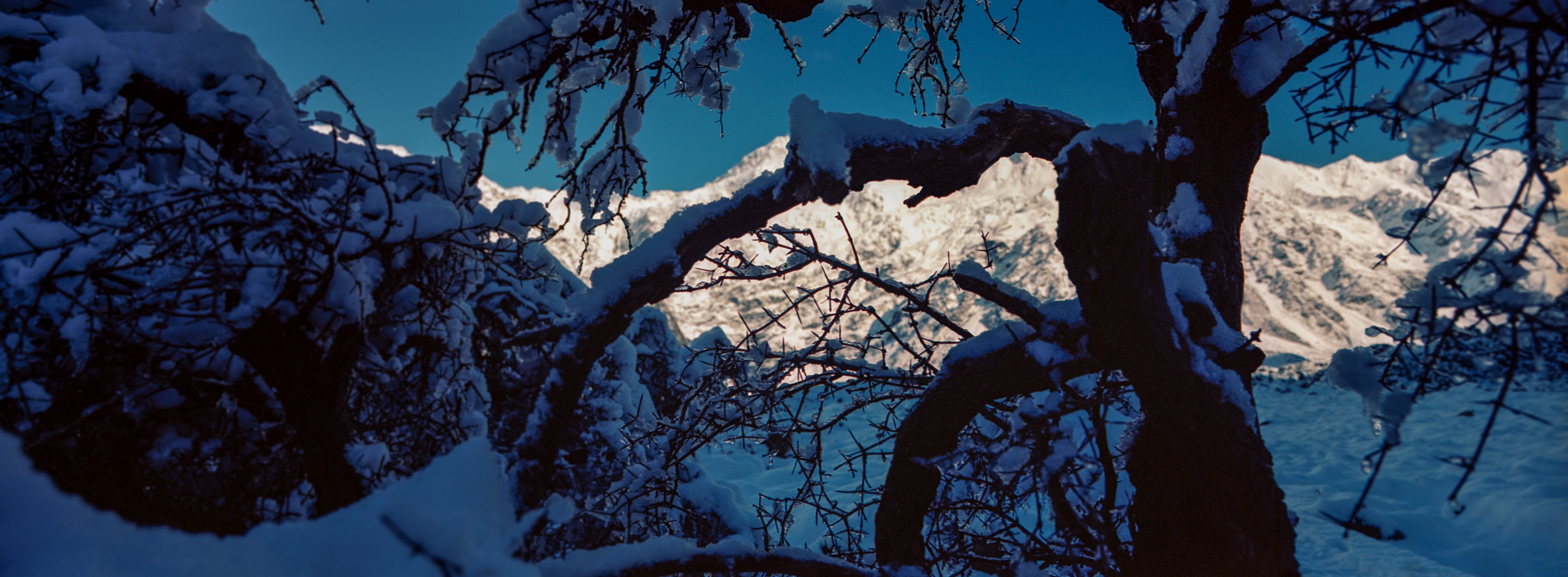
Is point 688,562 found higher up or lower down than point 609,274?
lower down

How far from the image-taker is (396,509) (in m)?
0.76

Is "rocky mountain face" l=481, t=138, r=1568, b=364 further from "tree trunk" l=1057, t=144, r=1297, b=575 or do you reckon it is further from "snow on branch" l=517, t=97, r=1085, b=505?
"tree trunk" l=1057, t=144, r=1297, b=575

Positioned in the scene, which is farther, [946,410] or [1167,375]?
[946,410]

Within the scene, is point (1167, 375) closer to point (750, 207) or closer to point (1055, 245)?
point (1055, 245)

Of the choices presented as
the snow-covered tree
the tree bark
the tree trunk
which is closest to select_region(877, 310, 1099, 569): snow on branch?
the snow-covered tree

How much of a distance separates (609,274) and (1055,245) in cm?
155

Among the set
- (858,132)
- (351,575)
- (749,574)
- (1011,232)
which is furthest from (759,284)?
(1011,232)

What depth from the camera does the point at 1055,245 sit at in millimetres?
1913

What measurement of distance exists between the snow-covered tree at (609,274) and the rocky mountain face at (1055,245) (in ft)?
0.32

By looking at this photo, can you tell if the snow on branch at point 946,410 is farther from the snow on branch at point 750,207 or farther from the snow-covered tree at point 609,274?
the snow on branch at point 750,207

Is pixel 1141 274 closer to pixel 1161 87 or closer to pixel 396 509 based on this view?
pixel 1161 87

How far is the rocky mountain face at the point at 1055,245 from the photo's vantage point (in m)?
1.55

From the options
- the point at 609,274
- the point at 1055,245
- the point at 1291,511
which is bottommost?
the point at 1291,511

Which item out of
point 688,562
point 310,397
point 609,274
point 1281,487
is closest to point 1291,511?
point 1281,487
